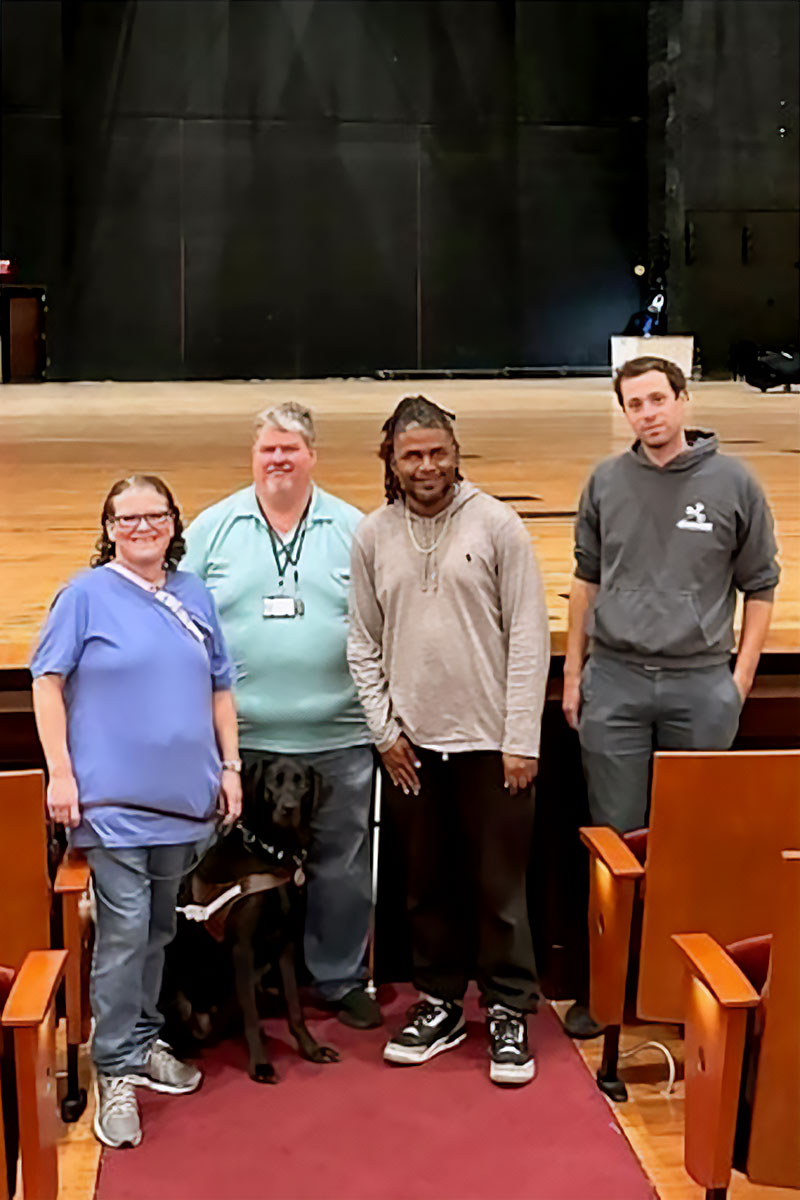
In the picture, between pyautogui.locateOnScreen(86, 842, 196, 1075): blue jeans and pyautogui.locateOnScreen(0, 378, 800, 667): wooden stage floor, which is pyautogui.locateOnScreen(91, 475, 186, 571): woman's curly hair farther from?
pyautogui.locateOnScreen(86, 842, 196, 1075): blue jeans

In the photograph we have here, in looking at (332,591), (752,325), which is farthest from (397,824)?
(752,325)

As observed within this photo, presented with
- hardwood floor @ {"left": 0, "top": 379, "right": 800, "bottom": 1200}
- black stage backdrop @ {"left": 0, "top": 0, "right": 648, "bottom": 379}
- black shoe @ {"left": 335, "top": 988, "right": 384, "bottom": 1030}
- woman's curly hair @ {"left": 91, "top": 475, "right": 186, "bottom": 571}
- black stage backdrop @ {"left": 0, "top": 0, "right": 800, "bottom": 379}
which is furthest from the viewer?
black stage backdrop @ {"left": 0, "top": 0, "right": 648, "bottom": 379}

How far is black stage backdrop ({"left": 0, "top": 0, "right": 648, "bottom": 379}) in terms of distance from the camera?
13.8 meters

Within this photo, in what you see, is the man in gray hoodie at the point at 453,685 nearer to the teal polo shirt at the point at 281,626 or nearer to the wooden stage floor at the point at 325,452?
the teal polo shirt at the point at 281,626

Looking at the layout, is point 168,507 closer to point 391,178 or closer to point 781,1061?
point 781,1061

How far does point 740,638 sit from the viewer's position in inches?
119

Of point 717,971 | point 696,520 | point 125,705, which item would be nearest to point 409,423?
point 696,520

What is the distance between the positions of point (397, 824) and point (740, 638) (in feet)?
2.62

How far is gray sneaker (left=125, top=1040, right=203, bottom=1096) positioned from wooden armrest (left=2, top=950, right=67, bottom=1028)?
1.87 feet

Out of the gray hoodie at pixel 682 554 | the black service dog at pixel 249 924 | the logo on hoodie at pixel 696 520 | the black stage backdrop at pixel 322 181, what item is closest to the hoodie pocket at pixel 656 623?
the gray hoodie at pixel 682 554

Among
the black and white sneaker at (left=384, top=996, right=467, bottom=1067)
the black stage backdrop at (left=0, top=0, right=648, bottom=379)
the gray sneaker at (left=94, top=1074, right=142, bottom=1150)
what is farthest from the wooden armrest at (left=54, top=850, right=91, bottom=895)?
the black stage backdrop at (left=0, top=0, right=648, bottom=379)

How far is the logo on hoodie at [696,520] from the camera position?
286 centimetres

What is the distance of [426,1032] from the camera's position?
115 inches

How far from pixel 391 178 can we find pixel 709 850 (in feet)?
41.5
